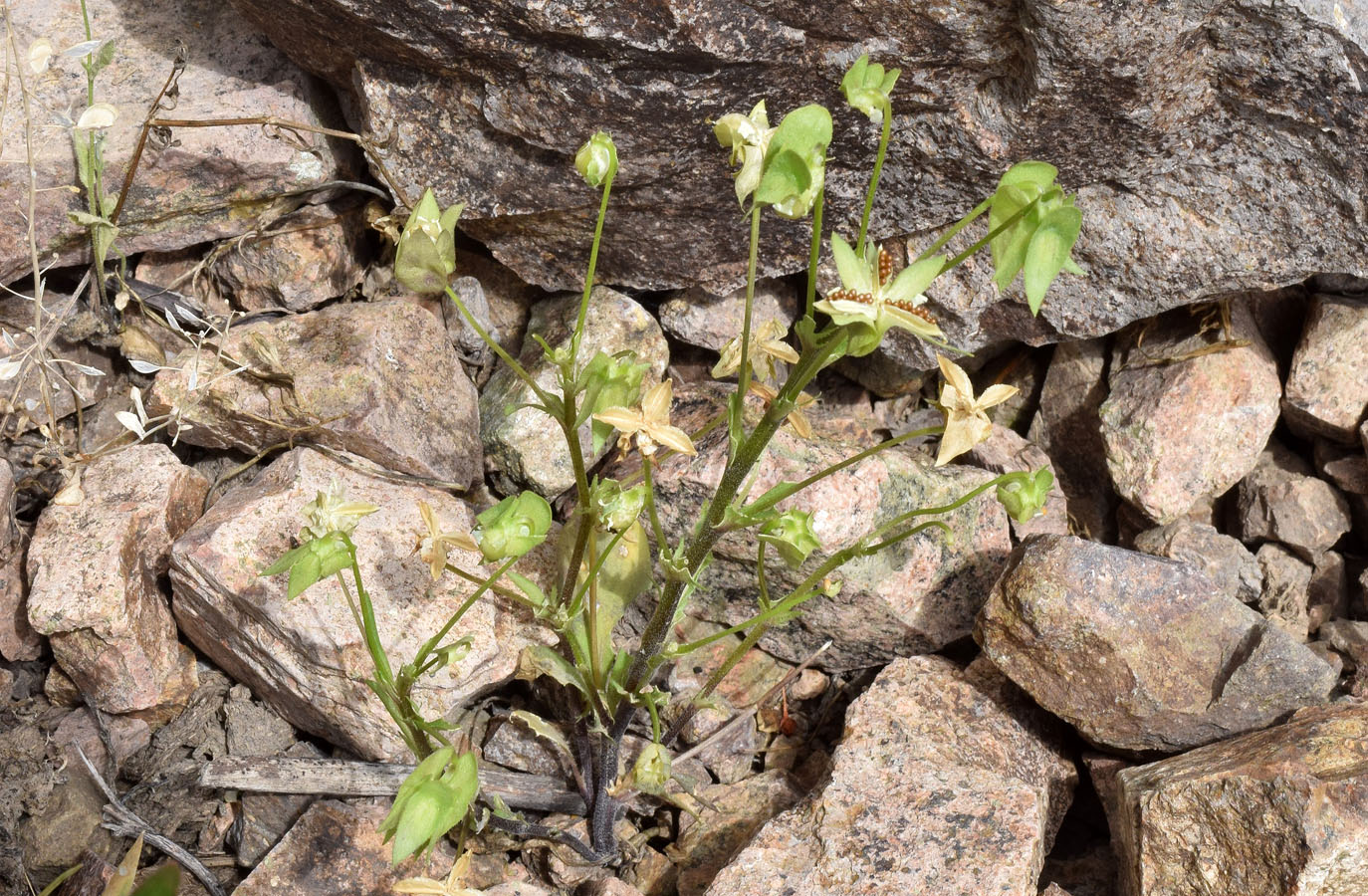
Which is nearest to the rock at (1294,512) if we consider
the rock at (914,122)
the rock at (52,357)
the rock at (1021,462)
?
the rock at (1021,462)

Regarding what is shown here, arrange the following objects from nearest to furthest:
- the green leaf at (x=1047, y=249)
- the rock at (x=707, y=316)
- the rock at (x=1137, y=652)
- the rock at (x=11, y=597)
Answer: the green leaf at (x=1047, y=249) → the rock at (x=1137, y=652) → the rock at (x=11, y=597) → the rock at (x=707, y=316)

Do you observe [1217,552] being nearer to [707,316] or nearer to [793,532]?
[707,316]

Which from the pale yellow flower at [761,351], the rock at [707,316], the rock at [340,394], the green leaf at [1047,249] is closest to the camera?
the green leaf at [1047,249]

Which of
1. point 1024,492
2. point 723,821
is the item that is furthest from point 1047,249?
point 723,821

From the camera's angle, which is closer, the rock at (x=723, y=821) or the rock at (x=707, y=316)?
the rock at (x=723, y=821)

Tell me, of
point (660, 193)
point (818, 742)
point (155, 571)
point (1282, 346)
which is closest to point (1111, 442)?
point (1282, 346)

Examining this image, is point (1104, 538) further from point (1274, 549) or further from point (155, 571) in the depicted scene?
point (155, 571)

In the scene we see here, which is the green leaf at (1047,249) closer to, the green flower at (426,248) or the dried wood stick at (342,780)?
the green flower at (426,248)

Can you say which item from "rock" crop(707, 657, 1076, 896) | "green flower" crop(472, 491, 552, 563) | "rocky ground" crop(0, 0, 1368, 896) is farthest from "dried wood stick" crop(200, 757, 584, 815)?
"green flower" crop(472, 491, 552, 563)
